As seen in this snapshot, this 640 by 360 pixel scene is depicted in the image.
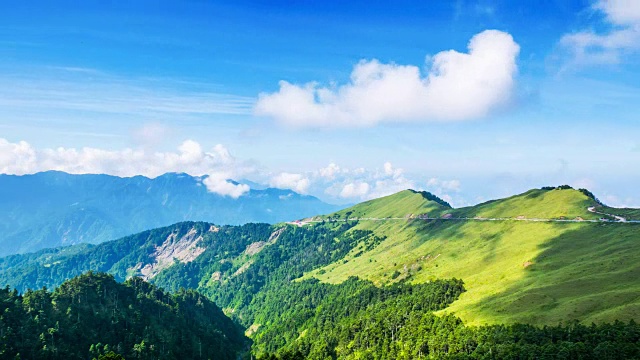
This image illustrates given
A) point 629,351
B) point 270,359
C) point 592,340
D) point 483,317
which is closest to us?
point 629,351

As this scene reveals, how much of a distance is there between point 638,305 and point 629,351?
30241 mm

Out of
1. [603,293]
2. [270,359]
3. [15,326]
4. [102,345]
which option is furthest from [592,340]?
[15,326]

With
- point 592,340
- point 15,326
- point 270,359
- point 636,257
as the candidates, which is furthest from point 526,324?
point 15,326

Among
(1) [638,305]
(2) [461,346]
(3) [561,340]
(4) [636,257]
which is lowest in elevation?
(2) [461,346]

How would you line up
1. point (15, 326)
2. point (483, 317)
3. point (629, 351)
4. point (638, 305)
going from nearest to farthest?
point (629, 351), point (638, 305), point (15, 326), point (483, 317)

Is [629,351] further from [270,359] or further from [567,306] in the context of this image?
[270,359]

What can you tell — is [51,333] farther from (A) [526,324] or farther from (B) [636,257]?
(B) [636,257]

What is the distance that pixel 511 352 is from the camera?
489ft

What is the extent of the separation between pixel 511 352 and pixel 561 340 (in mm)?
19215

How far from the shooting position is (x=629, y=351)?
12962 cm

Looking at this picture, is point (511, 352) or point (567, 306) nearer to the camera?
point (511, 352)

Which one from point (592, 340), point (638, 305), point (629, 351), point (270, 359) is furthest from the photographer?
point (270, 359)

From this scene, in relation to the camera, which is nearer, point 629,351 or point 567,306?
point 629,351

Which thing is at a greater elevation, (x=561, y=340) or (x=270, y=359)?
(x=561, y=340)
